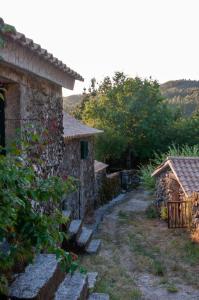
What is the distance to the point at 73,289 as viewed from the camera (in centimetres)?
567

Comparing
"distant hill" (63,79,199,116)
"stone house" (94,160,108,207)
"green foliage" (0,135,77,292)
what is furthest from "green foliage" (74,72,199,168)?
"distant hill" (63,79,199,116)

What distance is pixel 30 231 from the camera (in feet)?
10.2

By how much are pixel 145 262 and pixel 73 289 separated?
4346 mm

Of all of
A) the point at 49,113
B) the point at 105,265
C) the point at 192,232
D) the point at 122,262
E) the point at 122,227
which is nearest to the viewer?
the point at 49,113

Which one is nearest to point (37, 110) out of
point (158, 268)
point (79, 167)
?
point (158, 268)

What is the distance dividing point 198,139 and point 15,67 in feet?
72.3

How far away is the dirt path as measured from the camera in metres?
7.88

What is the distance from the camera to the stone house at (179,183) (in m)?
12.7

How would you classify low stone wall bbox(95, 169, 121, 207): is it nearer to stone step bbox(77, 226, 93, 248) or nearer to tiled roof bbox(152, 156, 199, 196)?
tiled roof bbox(152, 156, 199, 196)

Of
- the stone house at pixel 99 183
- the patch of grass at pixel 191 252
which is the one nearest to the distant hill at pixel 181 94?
the stone house at pixel 99 183

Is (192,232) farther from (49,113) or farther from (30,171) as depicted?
(30,171)

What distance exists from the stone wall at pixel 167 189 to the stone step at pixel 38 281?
9311 millimetres

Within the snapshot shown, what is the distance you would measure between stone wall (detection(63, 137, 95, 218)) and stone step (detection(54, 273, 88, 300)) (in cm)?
529

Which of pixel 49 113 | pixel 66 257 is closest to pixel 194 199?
pixel 49 113
